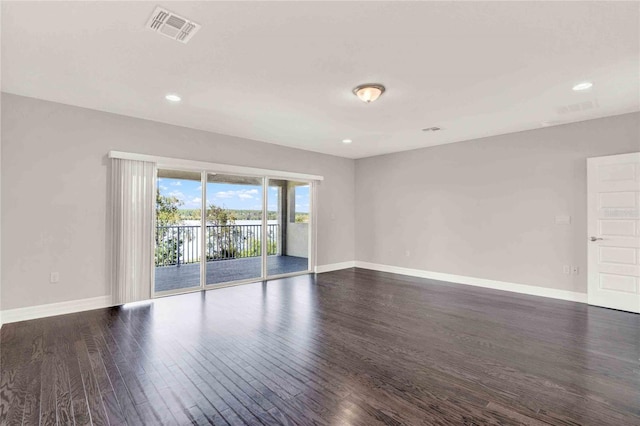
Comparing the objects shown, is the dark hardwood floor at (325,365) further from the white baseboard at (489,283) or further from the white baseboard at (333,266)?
the white baseboard at (333,266)

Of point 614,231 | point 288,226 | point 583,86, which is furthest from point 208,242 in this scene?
point 614,231

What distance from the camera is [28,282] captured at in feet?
12.2

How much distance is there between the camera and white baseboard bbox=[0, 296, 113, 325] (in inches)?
143

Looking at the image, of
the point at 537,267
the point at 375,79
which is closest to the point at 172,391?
the point at 375,79

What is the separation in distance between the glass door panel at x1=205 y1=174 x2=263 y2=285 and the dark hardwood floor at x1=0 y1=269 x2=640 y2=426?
1550mm

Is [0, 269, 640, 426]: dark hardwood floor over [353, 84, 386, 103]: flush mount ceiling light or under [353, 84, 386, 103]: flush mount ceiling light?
under

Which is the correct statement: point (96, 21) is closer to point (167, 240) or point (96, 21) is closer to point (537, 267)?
point (167, 240)

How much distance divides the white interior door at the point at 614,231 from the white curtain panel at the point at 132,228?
6.38m

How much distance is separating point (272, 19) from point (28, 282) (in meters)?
4.17

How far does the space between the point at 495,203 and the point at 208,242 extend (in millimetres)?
5185

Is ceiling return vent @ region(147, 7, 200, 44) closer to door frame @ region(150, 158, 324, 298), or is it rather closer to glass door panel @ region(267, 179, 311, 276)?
door frame @ region(150, 158, 324, 298)

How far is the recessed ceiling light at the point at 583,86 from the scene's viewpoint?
3312 mm

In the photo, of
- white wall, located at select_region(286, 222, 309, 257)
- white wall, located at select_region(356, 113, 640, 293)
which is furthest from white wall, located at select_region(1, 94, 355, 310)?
white wall, located at select_region(356, 113, 640, 293)

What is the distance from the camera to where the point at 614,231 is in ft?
14.0
